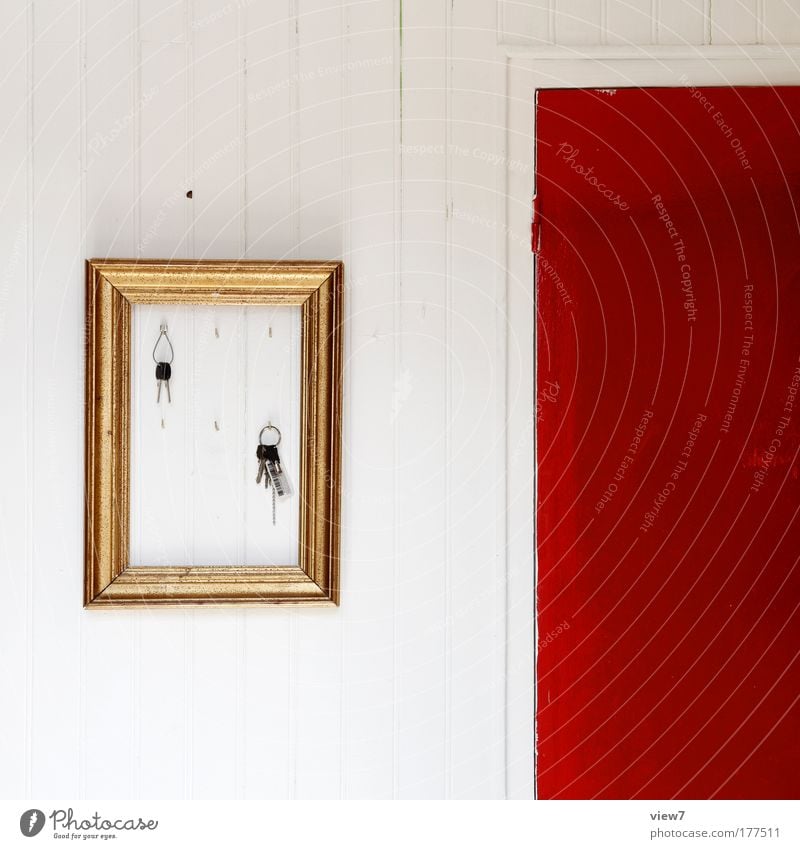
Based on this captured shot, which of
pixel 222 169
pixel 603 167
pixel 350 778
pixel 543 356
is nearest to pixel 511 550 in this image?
pixel 543 356

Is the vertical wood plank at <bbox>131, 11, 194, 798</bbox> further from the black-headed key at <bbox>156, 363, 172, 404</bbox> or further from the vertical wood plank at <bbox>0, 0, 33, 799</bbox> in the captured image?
the vertical wood plank at <bbox>0, 0, 33, 799</bbox>

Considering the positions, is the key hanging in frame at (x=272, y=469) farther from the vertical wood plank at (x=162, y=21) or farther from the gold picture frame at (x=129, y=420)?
the vertical wood plank at (x=162, y=21)

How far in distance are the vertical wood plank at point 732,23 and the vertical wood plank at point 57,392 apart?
0.82m

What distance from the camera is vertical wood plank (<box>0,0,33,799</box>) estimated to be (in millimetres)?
933

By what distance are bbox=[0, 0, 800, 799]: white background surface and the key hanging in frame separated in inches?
3.0

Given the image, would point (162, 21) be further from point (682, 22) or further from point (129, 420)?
point (682, 22)

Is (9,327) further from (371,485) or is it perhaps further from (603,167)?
(603,167)

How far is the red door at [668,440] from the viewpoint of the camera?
951mm

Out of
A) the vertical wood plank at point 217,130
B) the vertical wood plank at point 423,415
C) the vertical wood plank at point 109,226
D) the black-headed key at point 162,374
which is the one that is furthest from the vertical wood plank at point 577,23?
the black-headed key at point 162,374

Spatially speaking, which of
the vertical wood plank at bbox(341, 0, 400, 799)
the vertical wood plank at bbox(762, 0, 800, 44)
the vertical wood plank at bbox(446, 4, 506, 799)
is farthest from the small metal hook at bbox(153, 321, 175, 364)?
the vertical wood plank at bbox(762, 0, 800, 44)

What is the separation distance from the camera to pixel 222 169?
95cm

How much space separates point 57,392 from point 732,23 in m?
0.99

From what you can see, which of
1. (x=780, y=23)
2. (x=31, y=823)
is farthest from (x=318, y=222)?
(x=31, y=823)

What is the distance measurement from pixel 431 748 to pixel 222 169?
802mm
